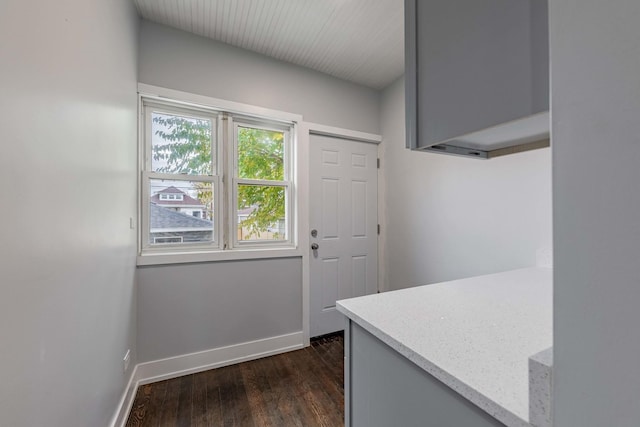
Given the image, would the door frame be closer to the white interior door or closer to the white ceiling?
the white interior door

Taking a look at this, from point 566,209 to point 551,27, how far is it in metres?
0.24

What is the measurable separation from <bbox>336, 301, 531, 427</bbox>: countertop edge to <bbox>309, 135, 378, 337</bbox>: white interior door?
6.31 feet

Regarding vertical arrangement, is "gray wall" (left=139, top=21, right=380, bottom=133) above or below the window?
above

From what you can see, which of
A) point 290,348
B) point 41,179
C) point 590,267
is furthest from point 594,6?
point 290,348

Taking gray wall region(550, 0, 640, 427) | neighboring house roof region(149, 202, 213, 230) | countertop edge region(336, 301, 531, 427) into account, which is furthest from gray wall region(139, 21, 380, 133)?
gray wall region(550, 0, 640, 427)

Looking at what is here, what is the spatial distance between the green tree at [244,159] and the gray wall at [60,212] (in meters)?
0.63

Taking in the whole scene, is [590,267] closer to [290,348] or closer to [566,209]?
[566,209]

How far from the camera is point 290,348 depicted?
94.6 inches

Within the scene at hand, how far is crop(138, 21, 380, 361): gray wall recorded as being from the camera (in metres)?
1.99

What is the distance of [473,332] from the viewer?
0.74 meters

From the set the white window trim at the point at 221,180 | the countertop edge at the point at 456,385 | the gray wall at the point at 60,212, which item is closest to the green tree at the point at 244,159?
the white window trim at the point at 221,180

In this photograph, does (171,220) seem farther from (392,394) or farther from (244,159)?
(392,394)

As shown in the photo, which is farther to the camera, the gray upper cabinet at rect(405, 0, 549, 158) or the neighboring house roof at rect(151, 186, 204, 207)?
the neighboring house roof at rect(151, 186, 204, 207)

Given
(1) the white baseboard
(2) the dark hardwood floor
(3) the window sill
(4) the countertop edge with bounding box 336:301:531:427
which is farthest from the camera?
(3) the window sill
